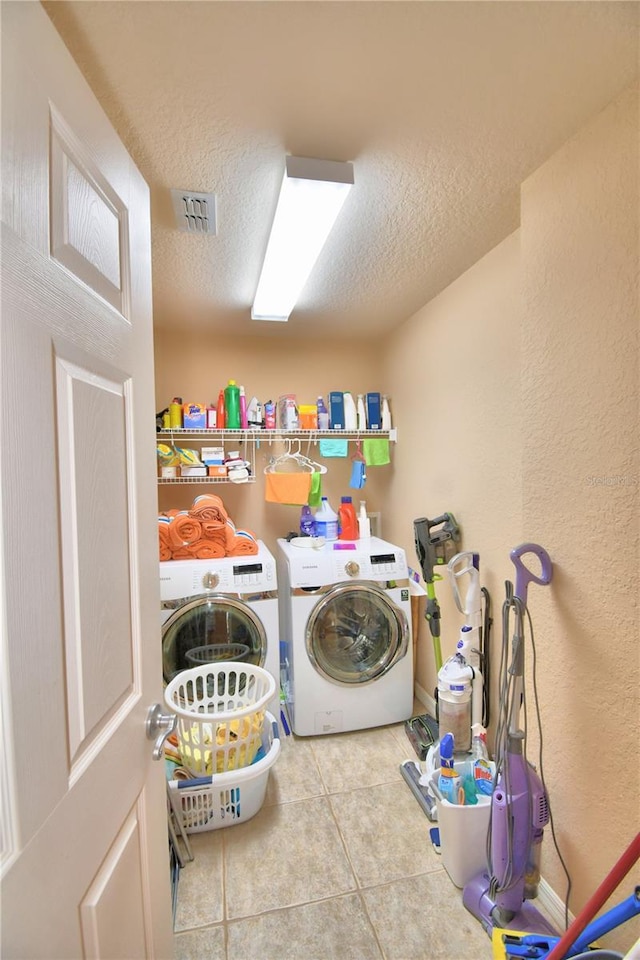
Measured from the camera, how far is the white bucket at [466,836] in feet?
4.54

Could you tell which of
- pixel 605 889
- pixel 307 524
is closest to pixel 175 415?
pixel 307 524

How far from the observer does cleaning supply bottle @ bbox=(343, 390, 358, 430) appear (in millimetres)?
2844

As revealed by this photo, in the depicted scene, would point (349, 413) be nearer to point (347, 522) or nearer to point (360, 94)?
point (347, 522)

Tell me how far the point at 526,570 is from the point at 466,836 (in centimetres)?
96

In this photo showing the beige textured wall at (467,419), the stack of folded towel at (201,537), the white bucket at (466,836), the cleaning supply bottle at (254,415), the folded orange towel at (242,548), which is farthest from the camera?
the cleaning supply bottle at (254,415)

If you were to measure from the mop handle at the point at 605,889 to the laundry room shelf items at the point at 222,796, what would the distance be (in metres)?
1.08

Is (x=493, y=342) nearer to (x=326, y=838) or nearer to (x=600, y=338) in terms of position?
(x=600, y=338)

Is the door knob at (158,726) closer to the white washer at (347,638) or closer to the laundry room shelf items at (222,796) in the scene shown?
the laundry room shelf items at (222,796)

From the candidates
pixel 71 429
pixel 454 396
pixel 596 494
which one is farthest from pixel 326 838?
pixel 454 396

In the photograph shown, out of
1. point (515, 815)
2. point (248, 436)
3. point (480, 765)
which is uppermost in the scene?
point (248, 436)

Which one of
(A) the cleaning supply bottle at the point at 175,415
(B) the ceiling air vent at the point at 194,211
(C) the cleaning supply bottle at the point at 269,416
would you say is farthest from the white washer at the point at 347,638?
(B) the ceiling air vent at the point at 194,211

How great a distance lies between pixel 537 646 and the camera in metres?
1.35

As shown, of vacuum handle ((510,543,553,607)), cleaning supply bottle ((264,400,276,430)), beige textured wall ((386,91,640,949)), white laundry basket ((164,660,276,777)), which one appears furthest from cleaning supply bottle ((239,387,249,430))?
vacuum handle ((510,543,553,607))

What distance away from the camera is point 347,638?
91.1 inches
